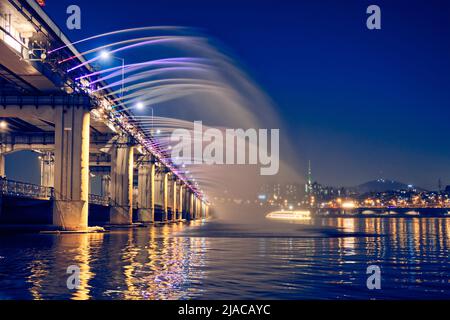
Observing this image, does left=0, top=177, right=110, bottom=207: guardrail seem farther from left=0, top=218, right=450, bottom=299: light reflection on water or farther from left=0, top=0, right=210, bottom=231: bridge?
left=0, top=218, right=450, bottom=299: light reflection on water

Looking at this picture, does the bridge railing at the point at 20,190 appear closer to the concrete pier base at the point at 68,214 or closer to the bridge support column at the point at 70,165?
the concrete pier base at the point at 68,214

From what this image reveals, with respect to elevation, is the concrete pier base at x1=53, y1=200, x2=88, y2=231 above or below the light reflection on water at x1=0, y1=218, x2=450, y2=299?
above

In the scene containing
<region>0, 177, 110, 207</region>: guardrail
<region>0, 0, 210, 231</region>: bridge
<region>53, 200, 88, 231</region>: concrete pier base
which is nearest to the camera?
<region>0, 0, 210, 231</region>: bridge

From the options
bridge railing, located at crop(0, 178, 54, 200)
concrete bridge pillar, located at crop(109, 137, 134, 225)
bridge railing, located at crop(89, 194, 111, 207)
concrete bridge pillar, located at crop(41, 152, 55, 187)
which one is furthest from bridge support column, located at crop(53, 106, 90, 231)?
concrete bridge pillar, located at crop(41, 152, 55, 187)

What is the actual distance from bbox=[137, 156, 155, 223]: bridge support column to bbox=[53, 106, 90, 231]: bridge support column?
5349 cm

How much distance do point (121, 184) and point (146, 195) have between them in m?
24.3

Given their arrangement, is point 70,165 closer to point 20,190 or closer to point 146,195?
point 20,190

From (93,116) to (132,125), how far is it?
26449 millimetres

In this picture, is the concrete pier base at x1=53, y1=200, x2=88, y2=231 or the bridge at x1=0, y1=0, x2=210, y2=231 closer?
the bridge at x1=0, y1=0, x2=210, y2=231

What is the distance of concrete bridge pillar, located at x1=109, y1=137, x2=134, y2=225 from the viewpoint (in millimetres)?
89312

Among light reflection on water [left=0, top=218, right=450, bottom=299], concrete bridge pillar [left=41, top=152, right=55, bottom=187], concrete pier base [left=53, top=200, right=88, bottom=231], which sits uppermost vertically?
concrete bridge pillar [left=41, top=152, right=55, bottom=187]

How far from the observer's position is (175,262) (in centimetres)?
2825
